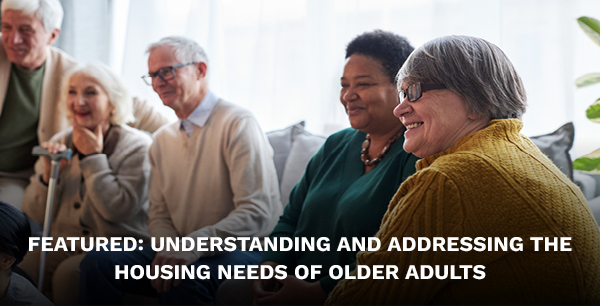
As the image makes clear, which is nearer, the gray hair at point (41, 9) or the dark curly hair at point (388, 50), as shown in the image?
the dark curly hair at point (388, 50)

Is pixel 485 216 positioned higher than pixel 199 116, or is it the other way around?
pixel 485 216

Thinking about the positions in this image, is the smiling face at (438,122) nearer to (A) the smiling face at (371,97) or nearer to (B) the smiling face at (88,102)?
(A) the smiling face at (371,97)

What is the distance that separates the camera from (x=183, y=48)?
186 centimetres

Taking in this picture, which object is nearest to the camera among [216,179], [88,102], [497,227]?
[497,227]

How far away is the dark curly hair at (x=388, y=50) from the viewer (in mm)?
1348

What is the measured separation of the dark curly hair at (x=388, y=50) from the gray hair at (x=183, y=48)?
0.81 m

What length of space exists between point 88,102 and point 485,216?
6.08 feet

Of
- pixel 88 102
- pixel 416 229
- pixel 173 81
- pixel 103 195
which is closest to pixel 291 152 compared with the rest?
pixel 173 81

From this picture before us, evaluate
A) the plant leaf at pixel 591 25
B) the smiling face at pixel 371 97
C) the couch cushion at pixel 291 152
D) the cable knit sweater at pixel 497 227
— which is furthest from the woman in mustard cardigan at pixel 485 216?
the couch cushion at pixel 291 152

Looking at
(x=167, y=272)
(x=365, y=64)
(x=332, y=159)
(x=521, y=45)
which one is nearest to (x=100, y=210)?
(x=167, y=272)

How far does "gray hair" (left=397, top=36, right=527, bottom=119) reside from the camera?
88 centimetres

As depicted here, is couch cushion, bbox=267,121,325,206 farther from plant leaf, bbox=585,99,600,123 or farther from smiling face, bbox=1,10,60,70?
smiling face, bbox=1,10,60,70

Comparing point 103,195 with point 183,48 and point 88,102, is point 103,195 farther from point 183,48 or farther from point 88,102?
point 183,48

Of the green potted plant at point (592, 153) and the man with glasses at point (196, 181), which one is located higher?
the green potted plant at point (592, 153)
